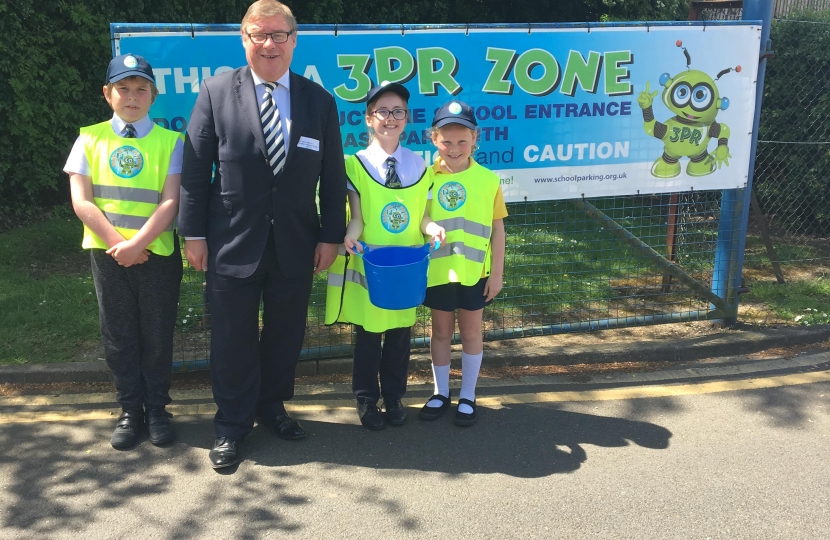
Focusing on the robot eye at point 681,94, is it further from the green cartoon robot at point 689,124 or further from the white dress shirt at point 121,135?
the white dress shirt at point 121,135

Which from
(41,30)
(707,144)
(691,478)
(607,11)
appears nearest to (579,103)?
(707,144)

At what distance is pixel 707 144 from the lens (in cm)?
522

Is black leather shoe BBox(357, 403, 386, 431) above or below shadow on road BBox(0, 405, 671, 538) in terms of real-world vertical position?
above

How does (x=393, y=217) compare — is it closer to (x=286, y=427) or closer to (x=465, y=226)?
(x=465, y=226)

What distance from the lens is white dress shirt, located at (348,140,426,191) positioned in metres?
3.74

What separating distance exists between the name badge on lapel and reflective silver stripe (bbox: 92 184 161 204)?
2.66 feet

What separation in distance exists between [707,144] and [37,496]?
476 cm

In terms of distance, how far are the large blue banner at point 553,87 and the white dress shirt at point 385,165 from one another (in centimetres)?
78

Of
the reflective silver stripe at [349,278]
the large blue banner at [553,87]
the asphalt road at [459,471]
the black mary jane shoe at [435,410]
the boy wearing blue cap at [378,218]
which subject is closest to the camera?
the asphalt road at [459,471]

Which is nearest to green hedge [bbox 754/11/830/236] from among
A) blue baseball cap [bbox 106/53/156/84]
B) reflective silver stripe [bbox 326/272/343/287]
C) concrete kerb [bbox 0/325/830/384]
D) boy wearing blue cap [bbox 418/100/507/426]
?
concrete kerb [bbox 0/325/830/384]

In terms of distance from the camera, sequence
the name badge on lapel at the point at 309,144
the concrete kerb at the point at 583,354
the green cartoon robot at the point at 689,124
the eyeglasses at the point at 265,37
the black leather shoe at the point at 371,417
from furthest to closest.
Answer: the green cartoon robot at the point at 689,124, the concrete kerb at the point at 583,354, the black leather shoe at the point at 371,417, the name badge on lapel at the point at 309,144, the eyeglasses at the point at 265,37

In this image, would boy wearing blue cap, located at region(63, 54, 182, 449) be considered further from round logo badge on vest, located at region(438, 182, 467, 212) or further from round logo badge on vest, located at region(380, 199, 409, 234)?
round logo badge on vest, located at region(438, 182, 467, 212)

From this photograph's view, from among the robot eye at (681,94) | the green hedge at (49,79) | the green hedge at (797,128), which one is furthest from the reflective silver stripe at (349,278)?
the green hedge at (797,128)

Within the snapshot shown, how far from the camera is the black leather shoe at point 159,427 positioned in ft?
12.3
